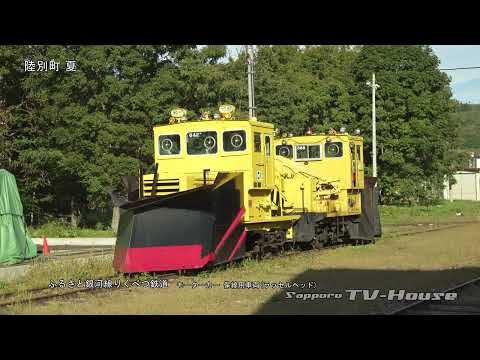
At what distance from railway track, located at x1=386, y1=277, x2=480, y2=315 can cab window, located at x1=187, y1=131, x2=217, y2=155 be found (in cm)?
638

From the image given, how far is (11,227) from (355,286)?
10340 millimetres

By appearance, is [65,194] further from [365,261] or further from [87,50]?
[365,261]

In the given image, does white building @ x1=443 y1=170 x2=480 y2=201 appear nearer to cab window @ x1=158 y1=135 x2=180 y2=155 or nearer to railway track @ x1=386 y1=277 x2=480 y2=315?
cab window @ x1=158 y1=135 x2=180 y2=155

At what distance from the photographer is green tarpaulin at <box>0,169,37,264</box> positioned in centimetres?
1886

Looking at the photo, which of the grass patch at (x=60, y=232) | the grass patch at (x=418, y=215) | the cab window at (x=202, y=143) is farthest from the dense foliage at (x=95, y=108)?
the cab window at (x=202, y=143)

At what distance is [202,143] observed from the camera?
1611 cm

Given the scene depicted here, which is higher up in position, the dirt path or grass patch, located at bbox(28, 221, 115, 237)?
grass patch, located at bbox(28, 221, 115, 237)

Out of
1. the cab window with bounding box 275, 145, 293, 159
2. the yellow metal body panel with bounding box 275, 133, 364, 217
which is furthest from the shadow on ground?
the cab window with bounding box 275, 145, 293, 159

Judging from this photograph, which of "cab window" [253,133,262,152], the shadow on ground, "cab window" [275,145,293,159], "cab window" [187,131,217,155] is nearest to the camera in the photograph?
the shadow on ground

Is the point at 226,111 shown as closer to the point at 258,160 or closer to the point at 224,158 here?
the point at 224,158

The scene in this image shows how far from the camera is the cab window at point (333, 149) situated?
21.8 m

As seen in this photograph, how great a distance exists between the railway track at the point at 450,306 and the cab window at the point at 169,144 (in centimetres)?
718

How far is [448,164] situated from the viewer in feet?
183

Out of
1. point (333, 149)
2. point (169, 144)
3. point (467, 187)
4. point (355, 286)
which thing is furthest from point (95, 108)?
point (467, 187)
